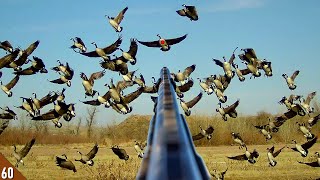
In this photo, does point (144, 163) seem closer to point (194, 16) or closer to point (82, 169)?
point (194, 16)

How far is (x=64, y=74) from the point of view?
20.2 metres

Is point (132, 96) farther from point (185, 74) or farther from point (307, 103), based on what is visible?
point (307, 103)

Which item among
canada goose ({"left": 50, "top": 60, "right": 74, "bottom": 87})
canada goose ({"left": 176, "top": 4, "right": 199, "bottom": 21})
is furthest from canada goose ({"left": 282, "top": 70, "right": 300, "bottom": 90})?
canada goose ({"left": 50, "top": 60, "right": 74, "bottom": 87})

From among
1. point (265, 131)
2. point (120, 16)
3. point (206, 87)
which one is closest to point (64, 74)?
point (120, 16)

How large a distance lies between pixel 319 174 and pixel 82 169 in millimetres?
10925

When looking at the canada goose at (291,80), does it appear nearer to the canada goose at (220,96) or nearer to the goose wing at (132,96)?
the canada goose at (220,96)

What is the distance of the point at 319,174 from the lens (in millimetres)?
22672

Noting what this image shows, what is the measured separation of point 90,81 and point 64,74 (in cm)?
102

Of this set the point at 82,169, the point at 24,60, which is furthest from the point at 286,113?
the point at 24,60

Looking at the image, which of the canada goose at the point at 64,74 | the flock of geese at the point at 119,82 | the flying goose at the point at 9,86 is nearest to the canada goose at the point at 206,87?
the flock of geese at the point at 119,82

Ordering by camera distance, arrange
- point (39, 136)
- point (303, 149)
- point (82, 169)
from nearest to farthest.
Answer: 1. point (303, 149)
2. point (82, 169)
3. point (39, 136)

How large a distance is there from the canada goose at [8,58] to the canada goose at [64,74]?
61.6 inches

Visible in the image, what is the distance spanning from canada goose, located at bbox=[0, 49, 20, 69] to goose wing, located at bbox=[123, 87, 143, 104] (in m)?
4.33

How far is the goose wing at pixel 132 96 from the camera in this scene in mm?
19844
